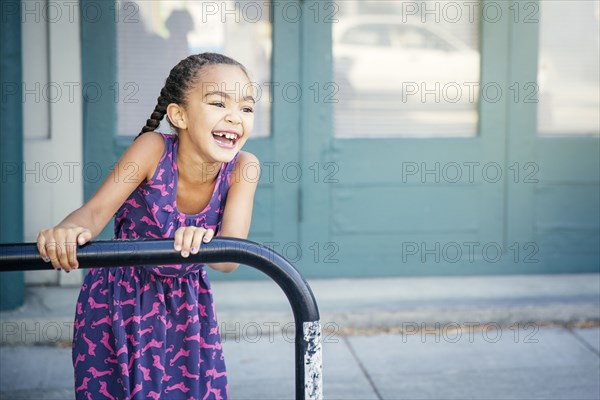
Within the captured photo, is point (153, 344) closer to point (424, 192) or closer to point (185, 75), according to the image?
point (185, 75)

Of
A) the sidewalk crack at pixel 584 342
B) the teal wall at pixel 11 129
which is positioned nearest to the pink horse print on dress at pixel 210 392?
the teal wall at pixel 11 129

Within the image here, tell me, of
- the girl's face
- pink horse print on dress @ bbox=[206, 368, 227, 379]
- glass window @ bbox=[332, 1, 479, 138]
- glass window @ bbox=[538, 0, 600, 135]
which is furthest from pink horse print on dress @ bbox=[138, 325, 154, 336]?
glass window @ bbox=[538, 0, 600, 135]

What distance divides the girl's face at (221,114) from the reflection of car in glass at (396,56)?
9.29ft

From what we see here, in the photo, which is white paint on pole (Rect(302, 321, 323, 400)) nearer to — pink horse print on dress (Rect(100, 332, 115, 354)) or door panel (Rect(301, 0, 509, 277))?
pink horse print on dress (Rect(100, 332, 115, 354))

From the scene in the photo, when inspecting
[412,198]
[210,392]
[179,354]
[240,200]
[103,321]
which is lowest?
[210,392]

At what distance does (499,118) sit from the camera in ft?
18.6

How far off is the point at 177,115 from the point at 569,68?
3536 mm

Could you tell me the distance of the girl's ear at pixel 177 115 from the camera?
2.81m

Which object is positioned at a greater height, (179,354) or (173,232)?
(173,232)

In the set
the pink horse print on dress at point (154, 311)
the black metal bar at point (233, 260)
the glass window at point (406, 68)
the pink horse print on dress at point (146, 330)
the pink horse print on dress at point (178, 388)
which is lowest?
the pink horse print on dress at point (178, 388)

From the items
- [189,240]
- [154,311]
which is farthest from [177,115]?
[189,240]

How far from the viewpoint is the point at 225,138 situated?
272 centimetres

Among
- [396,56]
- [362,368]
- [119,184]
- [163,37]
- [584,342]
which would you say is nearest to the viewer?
[119,184]

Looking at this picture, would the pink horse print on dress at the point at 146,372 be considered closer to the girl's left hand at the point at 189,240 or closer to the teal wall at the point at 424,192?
the girl's left hand at the point at 189,240
